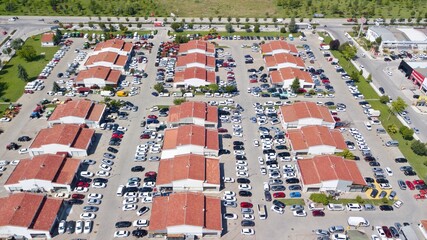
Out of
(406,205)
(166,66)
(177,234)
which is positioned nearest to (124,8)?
(166,66)

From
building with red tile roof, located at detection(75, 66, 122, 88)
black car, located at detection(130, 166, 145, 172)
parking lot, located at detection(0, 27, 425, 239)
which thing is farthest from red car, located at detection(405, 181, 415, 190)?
building with red tile roof, located at detection(75, 66, 122, 88)

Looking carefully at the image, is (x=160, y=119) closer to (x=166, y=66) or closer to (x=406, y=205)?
(x=166, y=66)

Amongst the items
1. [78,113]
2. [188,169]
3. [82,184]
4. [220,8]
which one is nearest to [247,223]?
[188,169]

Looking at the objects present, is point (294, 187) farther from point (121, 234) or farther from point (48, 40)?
point (48, 40)

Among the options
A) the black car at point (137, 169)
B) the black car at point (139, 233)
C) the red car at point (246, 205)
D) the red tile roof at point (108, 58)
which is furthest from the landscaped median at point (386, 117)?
the red tile roof at point (108, 58)

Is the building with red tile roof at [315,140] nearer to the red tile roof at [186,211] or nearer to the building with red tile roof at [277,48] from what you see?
the red tile roof at [186,211]

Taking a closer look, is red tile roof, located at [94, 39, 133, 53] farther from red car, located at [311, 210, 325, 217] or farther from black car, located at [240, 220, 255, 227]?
red car, located at [311, 210, 325, 217]
